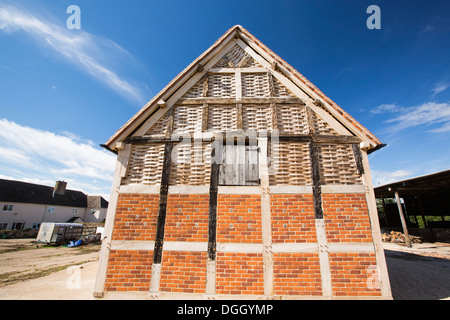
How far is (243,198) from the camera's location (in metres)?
4.15

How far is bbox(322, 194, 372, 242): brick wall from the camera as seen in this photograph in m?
3.90

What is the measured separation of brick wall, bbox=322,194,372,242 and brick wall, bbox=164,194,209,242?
2.77 metres

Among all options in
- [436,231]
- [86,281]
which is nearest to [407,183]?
[436,231]

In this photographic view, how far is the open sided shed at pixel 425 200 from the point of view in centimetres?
999

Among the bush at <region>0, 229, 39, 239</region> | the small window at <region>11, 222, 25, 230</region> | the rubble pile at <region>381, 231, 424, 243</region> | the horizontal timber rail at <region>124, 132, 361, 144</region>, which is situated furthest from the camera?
the small window at <region>11, 222, 25, 230</region>

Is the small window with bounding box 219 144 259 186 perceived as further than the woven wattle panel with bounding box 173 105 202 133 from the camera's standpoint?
No

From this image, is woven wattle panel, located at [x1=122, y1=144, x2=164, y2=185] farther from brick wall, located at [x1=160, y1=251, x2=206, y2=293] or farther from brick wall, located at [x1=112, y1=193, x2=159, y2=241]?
brick wall, located at [x1=160, y1=251, x2=206, y2=293]

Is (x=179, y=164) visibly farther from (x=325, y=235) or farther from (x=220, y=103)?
(x=325, y=235)

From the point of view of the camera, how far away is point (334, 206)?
161 inches

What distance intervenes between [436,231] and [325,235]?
1632 cm

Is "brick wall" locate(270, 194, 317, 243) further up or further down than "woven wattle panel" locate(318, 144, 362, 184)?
further down

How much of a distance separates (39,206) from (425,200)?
48.2 meters

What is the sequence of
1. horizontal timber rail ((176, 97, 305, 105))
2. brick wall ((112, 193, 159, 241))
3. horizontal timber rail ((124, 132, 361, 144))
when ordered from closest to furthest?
brick wall ((112, 193, 159, 241)) → horizontal timber rail ((124, 132, 361, 144)) → horizontal timber rail ((176, 97, 305, 105))

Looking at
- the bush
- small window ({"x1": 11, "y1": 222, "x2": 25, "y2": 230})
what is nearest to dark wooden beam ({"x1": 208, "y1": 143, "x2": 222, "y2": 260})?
the bush
